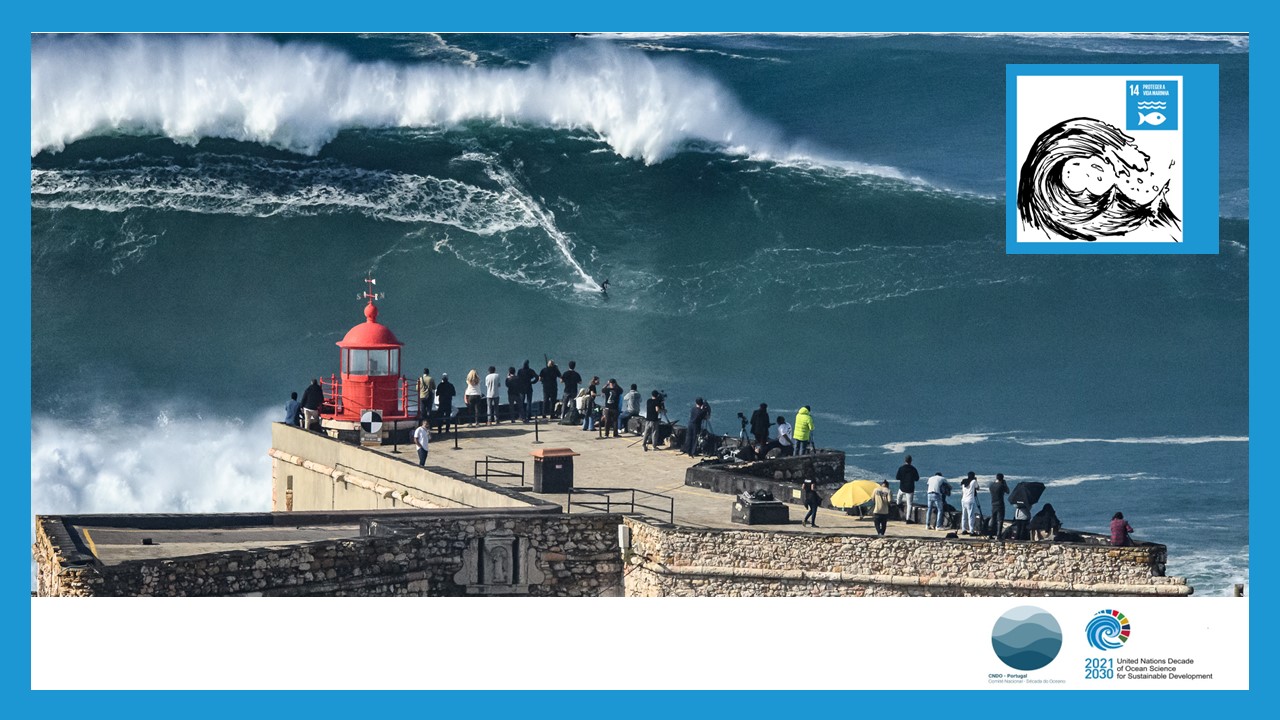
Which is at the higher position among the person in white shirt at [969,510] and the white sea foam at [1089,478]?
the white sea foam at [1089,478]

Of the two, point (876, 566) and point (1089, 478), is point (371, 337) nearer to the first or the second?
point (876, 566)

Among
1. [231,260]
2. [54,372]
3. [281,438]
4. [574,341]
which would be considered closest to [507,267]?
[574,341]

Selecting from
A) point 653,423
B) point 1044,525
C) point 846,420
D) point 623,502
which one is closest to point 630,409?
point 653,423

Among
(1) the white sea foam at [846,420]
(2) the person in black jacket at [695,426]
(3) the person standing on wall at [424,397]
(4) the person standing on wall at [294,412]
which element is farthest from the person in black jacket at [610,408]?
(1) the white sea foam at [846,420]

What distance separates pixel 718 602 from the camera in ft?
144

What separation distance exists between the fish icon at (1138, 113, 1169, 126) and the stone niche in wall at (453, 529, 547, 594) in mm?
13908

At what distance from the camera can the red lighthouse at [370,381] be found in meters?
53.4

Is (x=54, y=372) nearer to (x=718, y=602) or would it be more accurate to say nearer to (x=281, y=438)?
(x=281, y=438)

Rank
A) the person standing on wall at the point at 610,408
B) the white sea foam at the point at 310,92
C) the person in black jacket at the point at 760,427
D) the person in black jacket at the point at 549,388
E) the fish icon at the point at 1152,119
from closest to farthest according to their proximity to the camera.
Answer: the fish icon at the point at 1152,119
the person in black jacket at the point at 760,427
the person standing on wall at the point at 610,408
the person in black jacket at the point at 549,388
the white sea foam at the point at 310,92

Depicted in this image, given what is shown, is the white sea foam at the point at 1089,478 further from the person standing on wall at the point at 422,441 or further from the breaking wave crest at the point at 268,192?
the person standing on wall at the point at 422,441

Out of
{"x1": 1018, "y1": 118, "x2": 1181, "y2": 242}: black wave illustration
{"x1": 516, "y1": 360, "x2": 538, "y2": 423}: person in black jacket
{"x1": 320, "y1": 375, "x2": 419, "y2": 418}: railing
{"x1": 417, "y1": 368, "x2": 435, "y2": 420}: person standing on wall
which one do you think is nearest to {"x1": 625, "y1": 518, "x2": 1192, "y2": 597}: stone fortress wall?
{"x1": 1018, "y1": 118, "x2": 1181, "y2": 242}: black wave illustration

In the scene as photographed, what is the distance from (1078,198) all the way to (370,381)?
47.2ft

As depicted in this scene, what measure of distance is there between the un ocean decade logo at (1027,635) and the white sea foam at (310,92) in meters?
27.0

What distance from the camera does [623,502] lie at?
1829 inches
